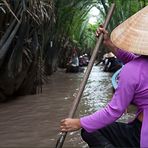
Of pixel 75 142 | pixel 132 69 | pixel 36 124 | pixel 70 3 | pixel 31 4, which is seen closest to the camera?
pixel 132 69

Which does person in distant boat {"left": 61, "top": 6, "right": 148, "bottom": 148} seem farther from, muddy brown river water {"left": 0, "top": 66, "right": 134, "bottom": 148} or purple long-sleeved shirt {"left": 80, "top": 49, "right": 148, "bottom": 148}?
muddy brown river water {"left": 0, "top": 66, "right": 134, "bottom": 148}

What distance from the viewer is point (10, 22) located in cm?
909

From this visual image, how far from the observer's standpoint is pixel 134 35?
2586mm

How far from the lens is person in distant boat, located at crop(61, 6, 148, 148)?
2467mm

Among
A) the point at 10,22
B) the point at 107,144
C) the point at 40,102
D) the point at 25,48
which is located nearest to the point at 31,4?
the point at 10,22

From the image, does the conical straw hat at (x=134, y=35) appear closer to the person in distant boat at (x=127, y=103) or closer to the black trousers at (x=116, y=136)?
the person in distant boat at (x=127, y=103)

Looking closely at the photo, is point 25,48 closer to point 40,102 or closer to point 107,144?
point 40,102

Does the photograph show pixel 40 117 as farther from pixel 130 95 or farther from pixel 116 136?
pixel 130 95

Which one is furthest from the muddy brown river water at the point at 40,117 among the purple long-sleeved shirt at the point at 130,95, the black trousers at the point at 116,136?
the purple long-sleeved shirt at the point at 130,95

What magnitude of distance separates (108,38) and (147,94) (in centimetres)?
79

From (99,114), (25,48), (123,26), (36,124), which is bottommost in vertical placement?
(36,124)

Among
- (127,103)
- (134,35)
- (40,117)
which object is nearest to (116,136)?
(127,103)

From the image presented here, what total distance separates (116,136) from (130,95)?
1.34 ft

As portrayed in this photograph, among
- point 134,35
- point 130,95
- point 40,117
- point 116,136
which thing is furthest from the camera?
point 40,117
